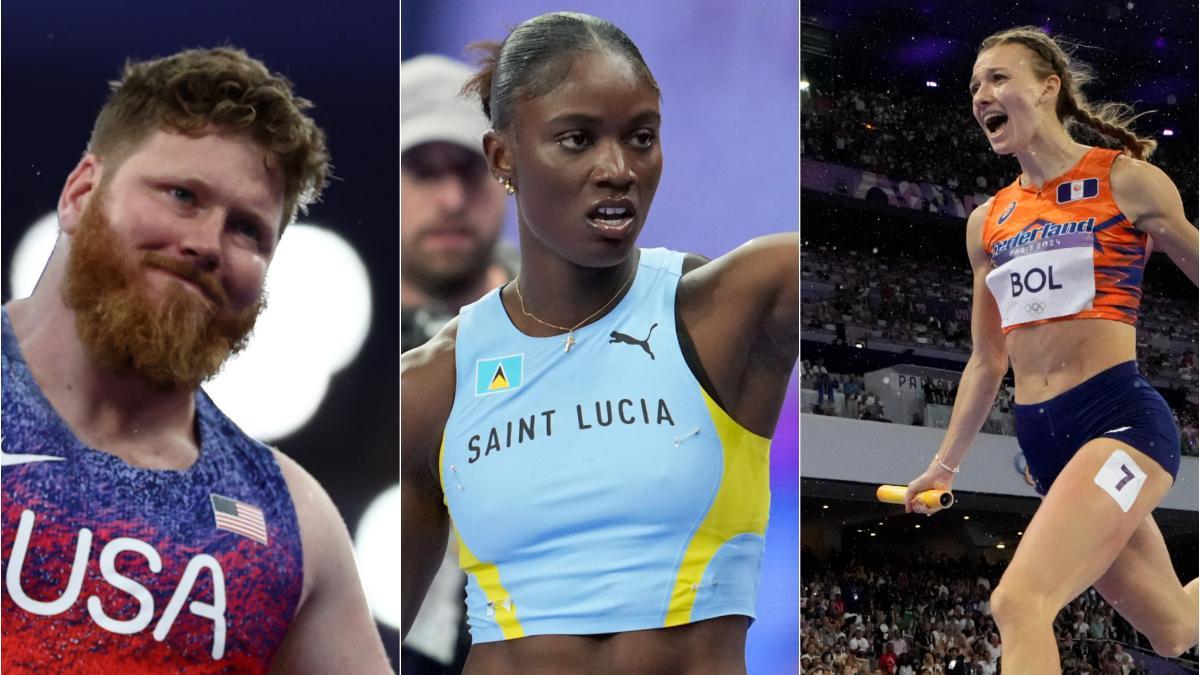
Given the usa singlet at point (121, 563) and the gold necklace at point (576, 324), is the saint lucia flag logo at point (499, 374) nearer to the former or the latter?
the gold necklace at point (576, 324)

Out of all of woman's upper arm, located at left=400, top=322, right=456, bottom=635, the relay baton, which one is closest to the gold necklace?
woman's upper arm, located at left=400, top=322, right=456, bottom=635

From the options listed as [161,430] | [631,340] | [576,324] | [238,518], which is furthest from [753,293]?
[161,430]

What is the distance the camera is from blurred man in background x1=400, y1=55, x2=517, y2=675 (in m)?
3.52

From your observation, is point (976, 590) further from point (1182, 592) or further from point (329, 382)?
point (329, 382)

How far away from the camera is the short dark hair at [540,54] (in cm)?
327

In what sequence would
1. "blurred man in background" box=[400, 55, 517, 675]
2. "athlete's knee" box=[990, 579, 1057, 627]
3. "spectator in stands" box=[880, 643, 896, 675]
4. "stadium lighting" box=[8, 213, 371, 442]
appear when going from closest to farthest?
1. "athlete's knee" box=[990, 579, 1057, 627]
2. "stadium lighting" box=[8, 213, 371, 442]
3. "blurred man in background" box=[400, 55, 517, 675]
4. "spectator in stands" box=[880, 643, 896, 675]

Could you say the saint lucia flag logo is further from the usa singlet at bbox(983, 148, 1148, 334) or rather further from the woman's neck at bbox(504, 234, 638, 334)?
the usa singlet at bbox(983, 148, 1148, 334)

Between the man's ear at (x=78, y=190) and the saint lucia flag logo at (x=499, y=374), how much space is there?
100 cm

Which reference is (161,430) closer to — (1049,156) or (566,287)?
(566,287)

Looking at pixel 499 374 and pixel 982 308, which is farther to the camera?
pixel 499 374

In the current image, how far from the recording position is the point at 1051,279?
10.1 ft

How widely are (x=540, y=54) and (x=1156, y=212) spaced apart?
1.43 metres

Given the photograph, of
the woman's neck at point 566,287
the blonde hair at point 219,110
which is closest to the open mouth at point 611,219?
the woman's neck at point 566,287

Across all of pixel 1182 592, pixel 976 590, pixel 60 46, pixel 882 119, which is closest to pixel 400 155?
pixel 60 46
